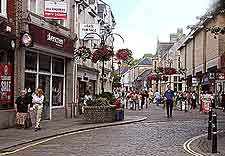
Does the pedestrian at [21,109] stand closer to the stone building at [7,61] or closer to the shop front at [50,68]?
the stone building at [7,61]

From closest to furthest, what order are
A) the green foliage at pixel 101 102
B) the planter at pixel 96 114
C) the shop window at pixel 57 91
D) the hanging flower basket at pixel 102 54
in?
the planter at pixel 96 114 → the green foliage at pixel 101 102 → the hanging flower basket at pixel 102 54 → the shop window at pixel 57 91

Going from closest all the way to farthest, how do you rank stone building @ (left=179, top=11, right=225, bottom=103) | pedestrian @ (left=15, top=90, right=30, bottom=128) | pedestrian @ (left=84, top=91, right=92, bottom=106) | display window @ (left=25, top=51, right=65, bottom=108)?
pedestrian @ (left=15, top=90, right=30, bottom=128) < display window @ (left=25, top=51, right=65, bottom=108) < pedestrian @ (left=84, top=91, right=92, bottom=106) < stone building @ (left=179, top=11, right=225, bottom=103)

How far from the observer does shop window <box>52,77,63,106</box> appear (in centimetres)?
2850

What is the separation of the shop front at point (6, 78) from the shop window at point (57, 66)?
6360 mm

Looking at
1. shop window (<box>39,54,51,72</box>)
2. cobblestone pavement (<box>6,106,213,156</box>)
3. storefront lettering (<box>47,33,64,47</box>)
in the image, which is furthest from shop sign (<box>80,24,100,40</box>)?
cobblestone pavement (<box>6,106,213,156</box>)

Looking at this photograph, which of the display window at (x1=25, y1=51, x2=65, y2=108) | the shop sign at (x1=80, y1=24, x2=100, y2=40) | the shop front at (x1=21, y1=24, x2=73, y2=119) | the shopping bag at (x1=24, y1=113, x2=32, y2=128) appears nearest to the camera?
the shopping bag at (x1=24, y1=113, x2=32, y2=128)

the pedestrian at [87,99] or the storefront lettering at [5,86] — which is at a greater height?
the storefront lettering at [5,86]

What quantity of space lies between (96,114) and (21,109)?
5179 mm

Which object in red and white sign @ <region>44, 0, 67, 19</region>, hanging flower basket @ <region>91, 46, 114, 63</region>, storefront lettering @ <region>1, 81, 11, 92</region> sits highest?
red and white sign @ <region>44, 0, 67, 19</region>

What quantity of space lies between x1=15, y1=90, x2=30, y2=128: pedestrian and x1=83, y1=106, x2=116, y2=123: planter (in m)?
4.63

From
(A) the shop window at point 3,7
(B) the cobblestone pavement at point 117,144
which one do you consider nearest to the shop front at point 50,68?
(A) the shop window at point 3,7

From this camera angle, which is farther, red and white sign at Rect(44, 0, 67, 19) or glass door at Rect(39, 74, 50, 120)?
glass door at Rect(39, 74, 50, 120)

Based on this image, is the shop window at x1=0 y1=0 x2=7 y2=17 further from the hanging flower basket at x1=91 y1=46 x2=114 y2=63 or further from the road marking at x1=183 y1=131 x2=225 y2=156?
the road marking at x1=183 y1=131 x2=225 y2=156

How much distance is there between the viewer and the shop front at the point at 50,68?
79.8 ft
